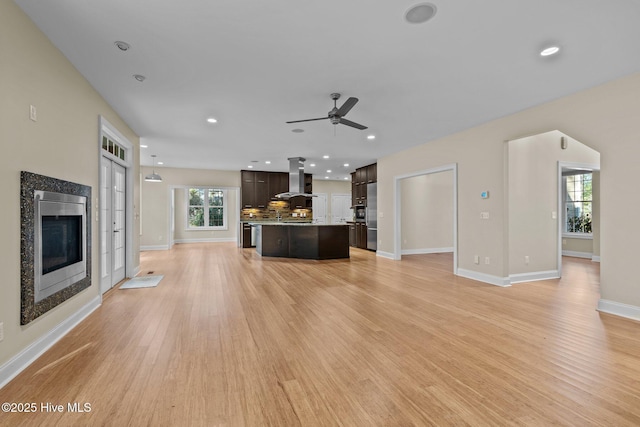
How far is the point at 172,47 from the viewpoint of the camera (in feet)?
9.16

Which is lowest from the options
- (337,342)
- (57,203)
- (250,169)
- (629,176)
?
(337,342)

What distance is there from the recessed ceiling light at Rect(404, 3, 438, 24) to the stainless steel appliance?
6557mm

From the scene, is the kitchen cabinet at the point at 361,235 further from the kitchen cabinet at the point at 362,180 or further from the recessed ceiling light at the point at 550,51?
the recessed ceiling light at the point at 550,51

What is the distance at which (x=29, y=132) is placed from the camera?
2.41 metres

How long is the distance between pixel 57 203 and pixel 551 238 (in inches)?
289

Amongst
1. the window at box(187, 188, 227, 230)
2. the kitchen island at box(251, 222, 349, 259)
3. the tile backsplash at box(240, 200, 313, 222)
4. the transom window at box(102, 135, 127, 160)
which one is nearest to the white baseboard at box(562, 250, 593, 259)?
the kitchen island at box(251, 222, 349, 259)

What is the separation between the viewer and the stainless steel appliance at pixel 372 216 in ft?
29.2

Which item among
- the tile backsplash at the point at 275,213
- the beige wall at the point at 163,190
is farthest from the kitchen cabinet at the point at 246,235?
the beige wall at the point at 163,190

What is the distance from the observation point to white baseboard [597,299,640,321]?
10.8 ft

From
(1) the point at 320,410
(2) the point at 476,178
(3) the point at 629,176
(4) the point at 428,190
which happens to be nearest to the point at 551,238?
(2) the point at 476,178

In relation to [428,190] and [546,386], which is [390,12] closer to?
[546,386]

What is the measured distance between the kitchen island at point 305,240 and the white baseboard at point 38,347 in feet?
15.6

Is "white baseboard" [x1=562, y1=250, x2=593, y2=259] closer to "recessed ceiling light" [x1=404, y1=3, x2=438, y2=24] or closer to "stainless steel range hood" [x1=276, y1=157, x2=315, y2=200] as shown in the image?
"stainless steel range hood" [x1=276, y1=157, x2=315, y2=200]

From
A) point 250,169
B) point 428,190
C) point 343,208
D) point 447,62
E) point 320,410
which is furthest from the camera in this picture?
point 343,208
